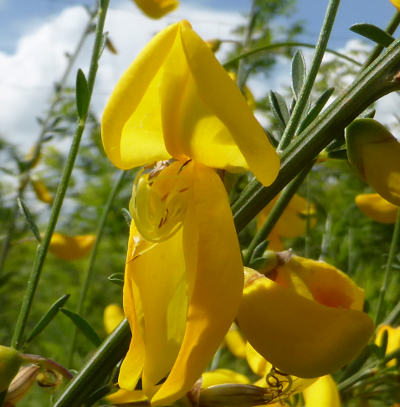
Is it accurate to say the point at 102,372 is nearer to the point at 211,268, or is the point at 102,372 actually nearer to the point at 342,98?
the point at 211,268

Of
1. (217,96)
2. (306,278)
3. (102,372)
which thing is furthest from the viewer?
(306,278)

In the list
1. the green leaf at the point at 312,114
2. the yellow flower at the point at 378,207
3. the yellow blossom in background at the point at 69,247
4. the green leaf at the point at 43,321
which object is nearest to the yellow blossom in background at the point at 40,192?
the yellow blossom in background at the point at 69,247

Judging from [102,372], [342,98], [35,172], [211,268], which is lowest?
[35,172]

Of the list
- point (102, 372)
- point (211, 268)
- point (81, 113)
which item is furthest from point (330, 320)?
point (81, 113)

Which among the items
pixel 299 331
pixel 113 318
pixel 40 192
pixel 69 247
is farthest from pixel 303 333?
pixel 40 192

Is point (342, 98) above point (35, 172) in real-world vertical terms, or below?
above

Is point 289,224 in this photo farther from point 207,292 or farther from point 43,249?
point 207,292

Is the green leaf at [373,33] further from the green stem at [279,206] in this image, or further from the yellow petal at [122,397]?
the yellow petal at [122,397]
